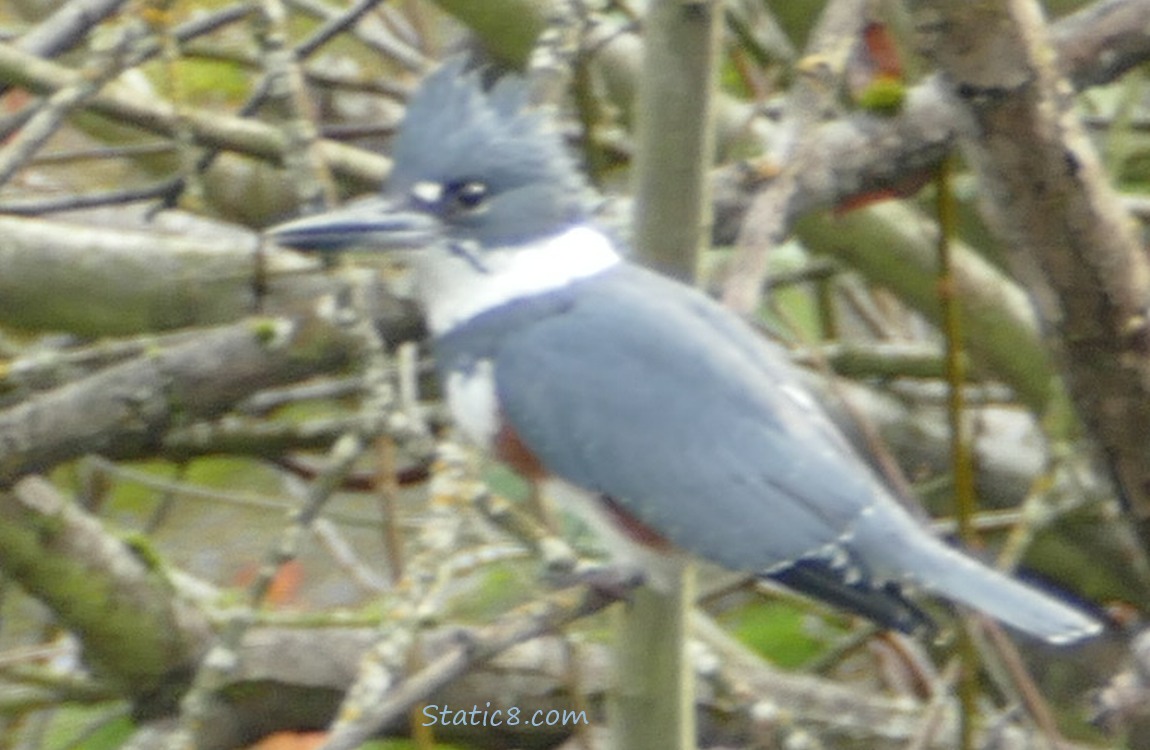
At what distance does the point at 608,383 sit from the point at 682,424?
0.08 meters

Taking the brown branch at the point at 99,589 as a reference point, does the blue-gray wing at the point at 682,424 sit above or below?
above

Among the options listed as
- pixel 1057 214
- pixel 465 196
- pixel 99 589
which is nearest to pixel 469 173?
pixel 465 196

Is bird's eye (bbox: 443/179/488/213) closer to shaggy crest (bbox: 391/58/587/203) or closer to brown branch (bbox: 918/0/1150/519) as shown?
shaggy crest (bbox: 391/58/587/203)

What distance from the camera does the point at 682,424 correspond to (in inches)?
63.9

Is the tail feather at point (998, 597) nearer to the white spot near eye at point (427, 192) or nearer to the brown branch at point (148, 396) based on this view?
the white spot near eye at point (427, 192)

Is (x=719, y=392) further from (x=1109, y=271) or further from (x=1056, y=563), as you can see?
(x=1056, y=563)

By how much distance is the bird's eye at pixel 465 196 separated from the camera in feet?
5.57

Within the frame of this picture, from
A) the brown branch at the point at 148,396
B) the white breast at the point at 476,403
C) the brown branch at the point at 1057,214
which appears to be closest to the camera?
the brown branch at the point at 1057,214

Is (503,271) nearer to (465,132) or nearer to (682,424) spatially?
(465,132)

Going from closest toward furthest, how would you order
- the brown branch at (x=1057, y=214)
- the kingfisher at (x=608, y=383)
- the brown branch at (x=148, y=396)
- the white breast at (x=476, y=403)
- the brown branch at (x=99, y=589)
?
the brown branch at (x=1057, y=214) → the kingfisher at (x=608, y=383) → the white breast at (x=476, y=403) → the brown branch at (x=148, y=396) → the brown branch at (x=99, y=589)

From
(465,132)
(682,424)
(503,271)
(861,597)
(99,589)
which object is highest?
(465,132)

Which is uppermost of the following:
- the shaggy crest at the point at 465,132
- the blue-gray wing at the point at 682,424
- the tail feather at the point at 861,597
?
the shaggy crest at the point at 465,132

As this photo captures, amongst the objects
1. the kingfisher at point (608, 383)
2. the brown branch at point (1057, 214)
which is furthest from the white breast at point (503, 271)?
the brown branch at point (1057, 214)

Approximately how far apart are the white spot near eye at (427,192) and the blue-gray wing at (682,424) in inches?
6.1
